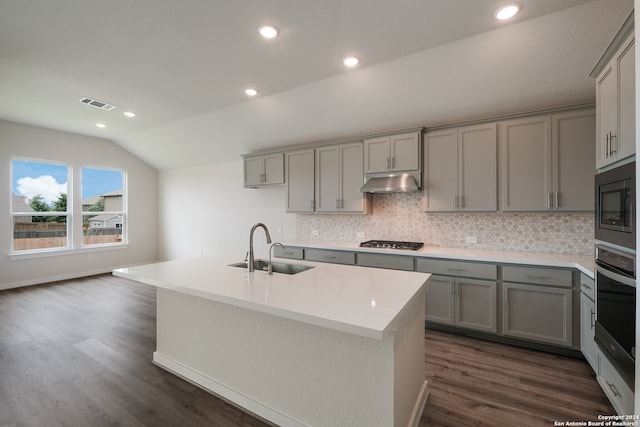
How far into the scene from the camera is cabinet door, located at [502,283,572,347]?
2578mm

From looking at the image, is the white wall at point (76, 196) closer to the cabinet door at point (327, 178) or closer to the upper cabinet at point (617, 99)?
the cabinet door at point (327, 178)

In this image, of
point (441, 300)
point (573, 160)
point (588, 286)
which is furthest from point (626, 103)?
point (441, 300)

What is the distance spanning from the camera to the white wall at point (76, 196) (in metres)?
4.93

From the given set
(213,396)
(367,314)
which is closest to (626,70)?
(367,314)

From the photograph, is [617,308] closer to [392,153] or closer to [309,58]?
[392,153]

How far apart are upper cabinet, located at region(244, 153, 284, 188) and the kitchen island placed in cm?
245

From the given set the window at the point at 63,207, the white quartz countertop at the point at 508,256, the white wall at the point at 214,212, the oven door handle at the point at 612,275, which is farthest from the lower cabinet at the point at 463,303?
the window at the point at 63,207

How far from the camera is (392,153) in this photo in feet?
11.8

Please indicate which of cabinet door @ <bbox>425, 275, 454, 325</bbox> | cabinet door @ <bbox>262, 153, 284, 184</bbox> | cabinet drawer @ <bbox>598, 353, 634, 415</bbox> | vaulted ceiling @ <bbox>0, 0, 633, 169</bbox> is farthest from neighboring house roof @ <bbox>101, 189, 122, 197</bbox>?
cabinet drawer @ <bbox>598, 353, 634, 415</bbox>

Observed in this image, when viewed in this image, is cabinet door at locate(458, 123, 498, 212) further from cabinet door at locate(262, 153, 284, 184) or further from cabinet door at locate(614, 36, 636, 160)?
cabinet door at locate(262, 153, 284, 184)

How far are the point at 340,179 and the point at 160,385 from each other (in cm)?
300

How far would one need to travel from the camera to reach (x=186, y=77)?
3.22 m

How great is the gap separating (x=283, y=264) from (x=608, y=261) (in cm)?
227

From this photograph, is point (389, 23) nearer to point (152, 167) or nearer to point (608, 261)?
point (608, 261)
